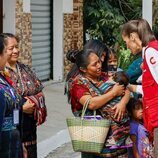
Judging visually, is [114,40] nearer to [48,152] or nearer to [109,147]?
[48,152]

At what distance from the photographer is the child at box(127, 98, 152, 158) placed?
253 inches

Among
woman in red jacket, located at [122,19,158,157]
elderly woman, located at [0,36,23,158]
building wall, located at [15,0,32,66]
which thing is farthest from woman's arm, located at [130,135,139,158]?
building wall, located at [15,0,32,66]

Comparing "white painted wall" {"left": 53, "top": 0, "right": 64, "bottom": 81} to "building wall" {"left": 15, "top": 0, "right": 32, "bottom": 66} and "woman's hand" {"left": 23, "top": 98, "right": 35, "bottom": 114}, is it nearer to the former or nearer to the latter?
"building wall" {"left": 15, "top": 0, "right": 32, "bottom": 66}

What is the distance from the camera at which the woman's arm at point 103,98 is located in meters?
6.09

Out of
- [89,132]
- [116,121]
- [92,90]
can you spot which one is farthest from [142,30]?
[89,132]

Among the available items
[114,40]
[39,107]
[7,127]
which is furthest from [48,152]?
[114,40]

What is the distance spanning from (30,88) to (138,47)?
1074mm

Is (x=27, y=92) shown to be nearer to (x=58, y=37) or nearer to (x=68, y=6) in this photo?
(x=58, y=37)

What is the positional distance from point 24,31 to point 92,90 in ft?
32.5

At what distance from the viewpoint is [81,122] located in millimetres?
5977

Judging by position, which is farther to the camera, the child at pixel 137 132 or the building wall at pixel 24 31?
the building wall at pixel 24 31

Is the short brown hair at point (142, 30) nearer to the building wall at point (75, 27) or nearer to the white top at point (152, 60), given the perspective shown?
the white top at point (152, 60)

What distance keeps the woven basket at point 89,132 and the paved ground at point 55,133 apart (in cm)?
333

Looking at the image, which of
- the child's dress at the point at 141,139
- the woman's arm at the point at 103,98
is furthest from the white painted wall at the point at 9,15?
the woman's arm at the point at 103,98
